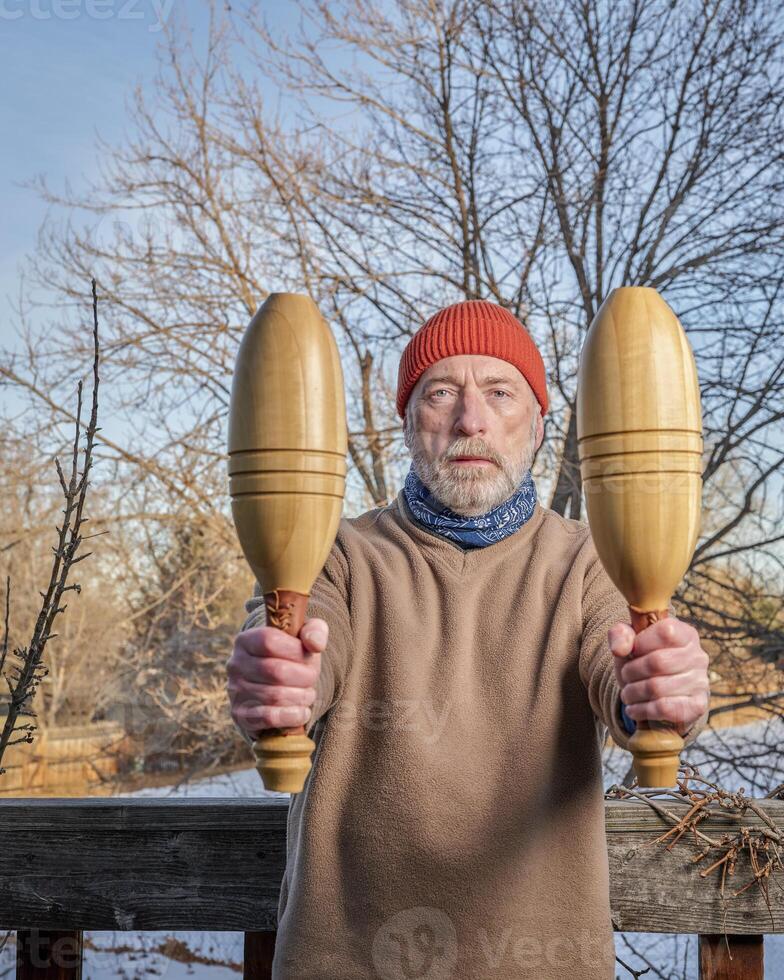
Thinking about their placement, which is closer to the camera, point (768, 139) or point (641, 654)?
point (641, 654)

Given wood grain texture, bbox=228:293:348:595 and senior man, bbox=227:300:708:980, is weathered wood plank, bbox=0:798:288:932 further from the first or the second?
wood grain texture, bbox=228:293:348:595

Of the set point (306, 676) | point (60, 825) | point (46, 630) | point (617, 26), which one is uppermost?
point (617, 26)

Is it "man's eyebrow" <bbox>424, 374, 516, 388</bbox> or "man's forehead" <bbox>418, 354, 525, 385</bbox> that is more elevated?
"man's forehead" <bbox>418, 354, 525, 385</bbox>

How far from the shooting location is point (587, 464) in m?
1.11

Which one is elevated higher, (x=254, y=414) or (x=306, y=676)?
(x=254, y=414)

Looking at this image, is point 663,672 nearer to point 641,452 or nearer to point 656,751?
point 656,751

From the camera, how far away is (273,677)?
3.53ft

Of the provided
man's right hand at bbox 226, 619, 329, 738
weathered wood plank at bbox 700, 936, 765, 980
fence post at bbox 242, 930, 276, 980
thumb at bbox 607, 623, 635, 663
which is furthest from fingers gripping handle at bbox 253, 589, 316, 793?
weathered wood plank at bbox 700, 936, 765, 980

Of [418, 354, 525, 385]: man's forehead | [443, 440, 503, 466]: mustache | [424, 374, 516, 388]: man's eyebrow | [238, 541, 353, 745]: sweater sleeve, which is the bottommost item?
[238, 541, 353, 745]: sweater sleeve

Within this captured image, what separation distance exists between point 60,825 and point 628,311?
1408 mm

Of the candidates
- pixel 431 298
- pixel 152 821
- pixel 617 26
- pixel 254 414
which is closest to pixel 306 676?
pixel 254 414

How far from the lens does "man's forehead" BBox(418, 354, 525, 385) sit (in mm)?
1713

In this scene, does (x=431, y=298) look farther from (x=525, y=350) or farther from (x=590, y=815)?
(x=590, y=815)

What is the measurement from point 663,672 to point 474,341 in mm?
840
